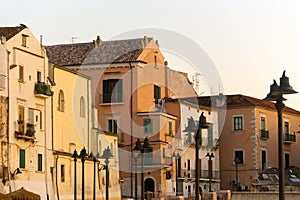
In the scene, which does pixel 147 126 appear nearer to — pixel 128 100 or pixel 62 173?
pixel 128 100

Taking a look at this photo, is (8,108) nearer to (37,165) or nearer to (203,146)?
(37,165)

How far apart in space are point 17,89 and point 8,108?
1497 millimetres

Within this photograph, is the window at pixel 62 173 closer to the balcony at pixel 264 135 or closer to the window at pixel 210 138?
the window at pixel 210 138

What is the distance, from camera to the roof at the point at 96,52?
64.3 metres

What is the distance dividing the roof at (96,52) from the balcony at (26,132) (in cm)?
1941

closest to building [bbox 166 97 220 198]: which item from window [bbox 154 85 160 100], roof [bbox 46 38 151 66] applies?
window [bbox 154 85 160 100]

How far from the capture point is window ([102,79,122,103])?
6412 cm

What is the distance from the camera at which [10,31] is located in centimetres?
4528

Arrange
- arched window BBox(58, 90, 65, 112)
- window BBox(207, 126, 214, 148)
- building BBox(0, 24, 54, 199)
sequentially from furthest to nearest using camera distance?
window BBox(207, 126, 214, 148) < arched window BBox(58, 90, 65, 112) < building BBox(0, 24, 54, 199)

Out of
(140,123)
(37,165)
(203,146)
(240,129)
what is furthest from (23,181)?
(240,129)

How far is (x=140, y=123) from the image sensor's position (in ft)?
209

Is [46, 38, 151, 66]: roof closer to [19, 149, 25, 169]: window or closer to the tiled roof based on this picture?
the tiled roof

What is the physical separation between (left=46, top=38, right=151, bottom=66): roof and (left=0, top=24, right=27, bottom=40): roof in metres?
18.2

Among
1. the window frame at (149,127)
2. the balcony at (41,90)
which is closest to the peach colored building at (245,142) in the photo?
the window frame at (149,127)
